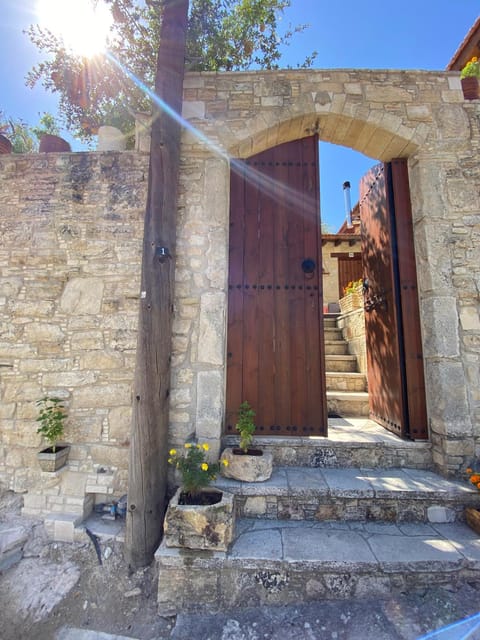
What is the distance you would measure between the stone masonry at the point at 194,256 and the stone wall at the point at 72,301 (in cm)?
1

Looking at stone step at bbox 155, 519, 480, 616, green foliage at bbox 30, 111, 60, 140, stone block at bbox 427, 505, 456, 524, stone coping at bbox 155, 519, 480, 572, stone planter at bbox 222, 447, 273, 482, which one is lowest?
stone step at bbox 155, 519, 480, 616

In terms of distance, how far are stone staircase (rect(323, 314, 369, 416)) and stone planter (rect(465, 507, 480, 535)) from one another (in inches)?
60.7

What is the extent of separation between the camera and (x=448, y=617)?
1.57 metres

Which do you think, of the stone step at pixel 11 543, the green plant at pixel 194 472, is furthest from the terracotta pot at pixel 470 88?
the stone step at pixel 11 543

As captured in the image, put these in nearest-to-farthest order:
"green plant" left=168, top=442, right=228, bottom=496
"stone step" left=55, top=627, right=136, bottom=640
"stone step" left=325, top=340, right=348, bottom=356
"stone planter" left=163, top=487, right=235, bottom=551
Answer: "stone step" left=55, top=627, right=136, bottom=640 → "stone planter" left=163, top=487, right=235, bottom=551 → "green plant" left=168, top=442, right=228, bottom=496 → "stone step" left=325, top=340, right=348, bottom=356

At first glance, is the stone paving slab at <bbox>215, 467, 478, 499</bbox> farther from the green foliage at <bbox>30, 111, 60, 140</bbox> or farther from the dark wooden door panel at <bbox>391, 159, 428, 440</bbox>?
the green foliage at <bbox>30, 111, 60, 140</bbox>

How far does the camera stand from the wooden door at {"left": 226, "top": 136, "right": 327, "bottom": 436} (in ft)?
8.95

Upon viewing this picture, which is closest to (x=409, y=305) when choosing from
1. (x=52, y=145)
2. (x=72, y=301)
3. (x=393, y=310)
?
(x=393, y=310)

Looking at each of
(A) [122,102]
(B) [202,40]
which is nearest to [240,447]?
(A) [122,102]

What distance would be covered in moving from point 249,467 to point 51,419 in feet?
5.59

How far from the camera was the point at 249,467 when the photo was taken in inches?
87.4

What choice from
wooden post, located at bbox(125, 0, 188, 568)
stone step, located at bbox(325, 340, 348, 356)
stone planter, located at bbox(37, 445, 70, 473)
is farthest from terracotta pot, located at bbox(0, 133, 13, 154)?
stone step, located at bbox(325, 340, 348, 356)

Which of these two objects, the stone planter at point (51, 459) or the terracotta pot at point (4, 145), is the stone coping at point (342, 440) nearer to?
the stone planter at point (51, 459)

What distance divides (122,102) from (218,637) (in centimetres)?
576
